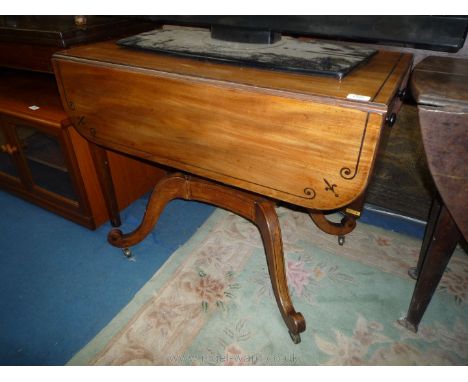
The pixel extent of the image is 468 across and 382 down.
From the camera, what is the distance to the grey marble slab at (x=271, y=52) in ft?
2.69

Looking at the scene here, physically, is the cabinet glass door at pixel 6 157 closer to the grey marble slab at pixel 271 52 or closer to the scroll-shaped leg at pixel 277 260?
the grey marble slab at pixel 271 52

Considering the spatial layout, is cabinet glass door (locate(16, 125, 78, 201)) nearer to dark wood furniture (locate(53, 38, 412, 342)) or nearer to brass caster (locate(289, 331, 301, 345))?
dark wood furniture (locate(53, 38, 412, 342))

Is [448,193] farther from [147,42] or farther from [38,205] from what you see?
[38,205]

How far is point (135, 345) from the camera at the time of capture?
1.08m

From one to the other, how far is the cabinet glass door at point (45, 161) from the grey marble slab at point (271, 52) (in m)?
0.67

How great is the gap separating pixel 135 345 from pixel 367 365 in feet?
2.44

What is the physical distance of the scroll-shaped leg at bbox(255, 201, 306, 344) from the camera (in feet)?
3.42

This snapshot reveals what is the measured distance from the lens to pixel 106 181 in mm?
1426

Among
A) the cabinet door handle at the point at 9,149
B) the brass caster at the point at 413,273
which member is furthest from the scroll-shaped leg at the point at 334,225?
the cabinet door handle at the point at 9,149

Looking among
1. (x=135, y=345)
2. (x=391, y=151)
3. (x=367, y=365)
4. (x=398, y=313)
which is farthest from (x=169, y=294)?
(x=391, y=151)

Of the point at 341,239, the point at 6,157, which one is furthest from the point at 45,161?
the point at 341,239

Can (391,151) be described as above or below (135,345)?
above

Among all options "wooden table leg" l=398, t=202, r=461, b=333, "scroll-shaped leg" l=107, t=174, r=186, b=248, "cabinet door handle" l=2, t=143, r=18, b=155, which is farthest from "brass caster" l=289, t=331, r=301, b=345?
"cabinet door handle" l=2, t=143, r=18, b=155

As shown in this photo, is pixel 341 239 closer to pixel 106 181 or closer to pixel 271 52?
pixel 271 52
